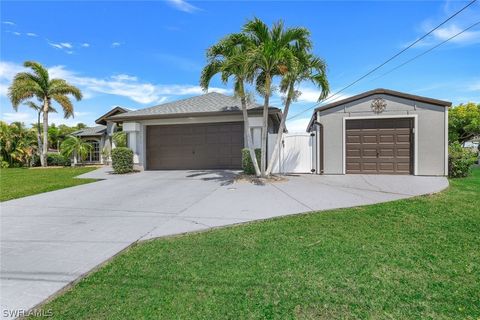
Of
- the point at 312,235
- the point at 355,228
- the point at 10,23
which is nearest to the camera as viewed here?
the point at 312,235

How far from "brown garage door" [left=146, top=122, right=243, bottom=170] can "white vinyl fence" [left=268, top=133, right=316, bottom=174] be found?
7.74 ft

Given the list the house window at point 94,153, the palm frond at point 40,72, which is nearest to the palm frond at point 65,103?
the palm frond at point 40,72

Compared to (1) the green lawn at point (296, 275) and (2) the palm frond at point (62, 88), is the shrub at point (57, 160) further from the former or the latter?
(1) the green lawn at point (296, 275)

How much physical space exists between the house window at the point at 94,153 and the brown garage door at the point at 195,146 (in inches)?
420

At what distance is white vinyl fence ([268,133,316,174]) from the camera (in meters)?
12.4

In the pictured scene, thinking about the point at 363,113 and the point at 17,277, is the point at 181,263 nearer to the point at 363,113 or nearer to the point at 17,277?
the point at 17,277

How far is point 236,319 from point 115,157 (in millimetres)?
13122

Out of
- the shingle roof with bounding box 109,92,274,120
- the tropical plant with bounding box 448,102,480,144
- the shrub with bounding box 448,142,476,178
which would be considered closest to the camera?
the shrub with bounding box 448,142,476,178

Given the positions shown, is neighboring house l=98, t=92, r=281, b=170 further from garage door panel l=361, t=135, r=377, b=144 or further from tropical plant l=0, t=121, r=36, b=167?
tropical plant l=0, t=121, r=36, b=167

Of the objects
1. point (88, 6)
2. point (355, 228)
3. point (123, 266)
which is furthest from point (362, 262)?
point (88, 6)

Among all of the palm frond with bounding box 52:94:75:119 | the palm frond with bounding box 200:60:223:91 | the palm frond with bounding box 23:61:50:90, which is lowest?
the palm frond with bounding box 200:60:223:91

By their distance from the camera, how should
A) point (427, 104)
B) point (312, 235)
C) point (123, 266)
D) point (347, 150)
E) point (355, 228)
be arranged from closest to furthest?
point (123, 266)
point (312, 235)
point (355, 228)
point (427, 104)
point (347, 150)

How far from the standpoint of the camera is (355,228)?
483 cm

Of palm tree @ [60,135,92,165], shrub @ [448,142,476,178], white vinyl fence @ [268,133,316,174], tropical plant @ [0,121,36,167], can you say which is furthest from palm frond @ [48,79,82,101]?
shrub @ [448,142,476,178]
